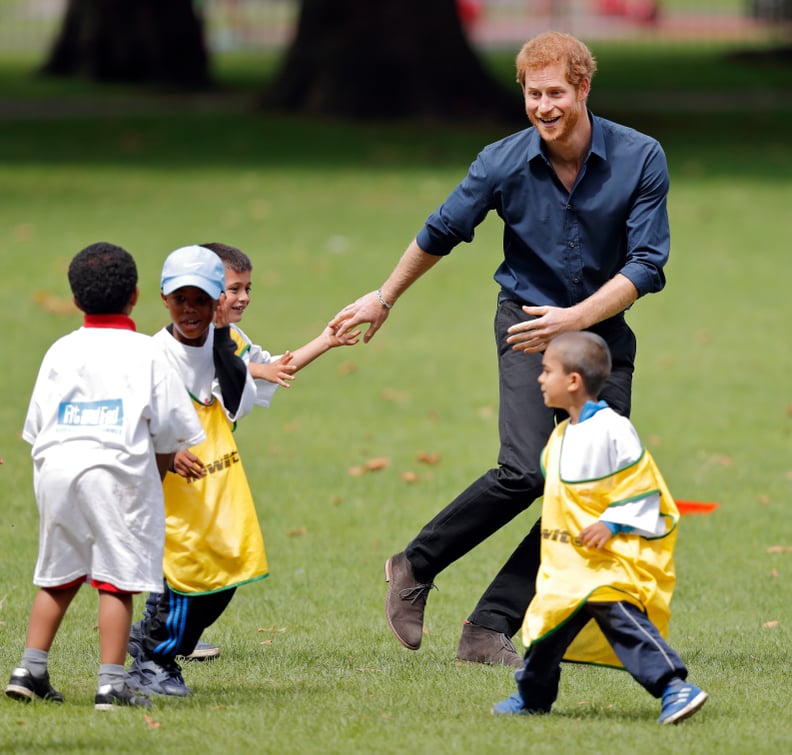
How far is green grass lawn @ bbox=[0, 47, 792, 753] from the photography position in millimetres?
5160

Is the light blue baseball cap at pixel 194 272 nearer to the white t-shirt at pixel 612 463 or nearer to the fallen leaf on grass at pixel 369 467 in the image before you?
the white t-shirt at pixel 612 463

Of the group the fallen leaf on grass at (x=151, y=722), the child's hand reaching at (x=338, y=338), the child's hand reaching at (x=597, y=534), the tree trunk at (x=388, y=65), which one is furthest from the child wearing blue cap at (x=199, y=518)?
the tree trunk at (x=388, y=65)

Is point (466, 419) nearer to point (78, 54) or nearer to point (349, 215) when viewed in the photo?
point (349, 215)

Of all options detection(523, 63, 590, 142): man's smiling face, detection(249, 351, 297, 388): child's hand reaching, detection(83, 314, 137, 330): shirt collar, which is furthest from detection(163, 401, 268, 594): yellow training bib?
detection(523, 63, 590, 142): man's smiling face

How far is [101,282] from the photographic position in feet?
16.7

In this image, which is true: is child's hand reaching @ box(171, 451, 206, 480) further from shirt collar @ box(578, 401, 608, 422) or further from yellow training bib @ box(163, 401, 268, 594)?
shirt collar @ box(578, 401, 608, 422)

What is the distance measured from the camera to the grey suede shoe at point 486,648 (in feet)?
20.2

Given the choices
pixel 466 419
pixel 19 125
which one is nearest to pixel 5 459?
pixel 466 419

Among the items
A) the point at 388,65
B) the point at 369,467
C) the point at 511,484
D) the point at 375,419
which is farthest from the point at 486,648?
the point at 388,65

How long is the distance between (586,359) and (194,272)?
128cm

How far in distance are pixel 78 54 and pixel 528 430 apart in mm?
31154

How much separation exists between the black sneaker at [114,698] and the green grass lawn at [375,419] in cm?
5

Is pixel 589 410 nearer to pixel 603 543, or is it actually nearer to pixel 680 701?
pixel 603 543

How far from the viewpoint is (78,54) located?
35344 mm
